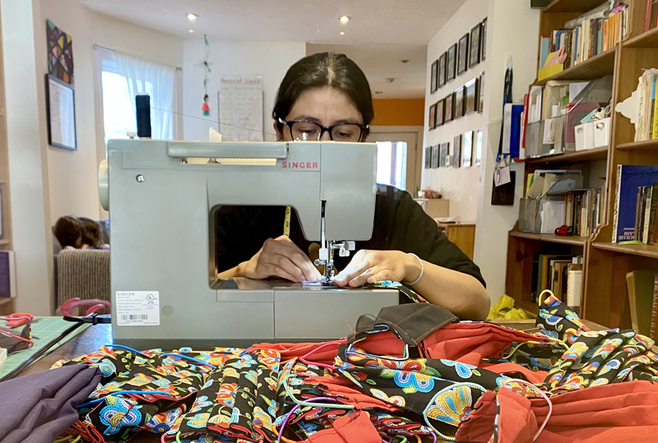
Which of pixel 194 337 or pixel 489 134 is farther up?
pixel 489 134

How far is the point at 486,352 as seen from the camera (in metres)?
0.62

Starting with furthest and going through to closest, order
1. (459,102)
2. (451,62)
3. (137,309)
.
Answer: (451,62) → (459,102) → (137,309)

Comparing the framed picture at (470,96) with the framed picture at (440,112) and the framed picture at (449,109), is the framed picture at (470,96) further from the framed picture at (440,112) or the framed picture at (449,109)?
the framed picture at (440,112)

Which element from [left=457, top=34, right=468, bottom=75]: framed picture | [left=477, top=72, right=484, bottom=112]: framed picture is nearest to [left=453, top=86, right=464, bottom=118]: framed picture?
[left=457, top=34, right=468, bottom=75]: framed picture

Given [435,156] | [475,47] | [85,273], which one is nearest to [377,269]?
[85,273]

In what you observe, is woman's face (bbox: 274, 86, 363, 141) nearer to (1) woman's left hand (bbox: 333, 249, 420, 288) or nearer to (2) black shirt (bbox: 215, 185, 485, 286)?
(2) black shirt (bbox: 215, 185, 485, 286)

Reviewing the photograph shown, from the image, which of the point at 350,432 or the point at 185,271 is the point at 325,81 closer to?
the point at 185,271

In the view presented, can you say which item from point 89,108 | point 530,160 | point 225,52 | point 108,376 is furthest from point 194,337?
point 225,52

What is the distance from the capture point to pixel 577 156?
2094 millimetres

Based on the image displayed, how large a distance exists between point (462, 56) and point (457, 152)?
0.87 m

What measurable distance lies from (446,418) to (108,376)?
0.47m

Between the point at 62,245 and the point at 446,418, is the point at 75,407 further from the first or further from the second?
the point at 62,245

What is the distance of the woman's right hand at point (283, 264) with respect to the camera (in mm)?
861

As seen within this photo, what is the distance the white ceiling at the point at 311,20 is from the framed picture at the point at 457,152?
124cm
